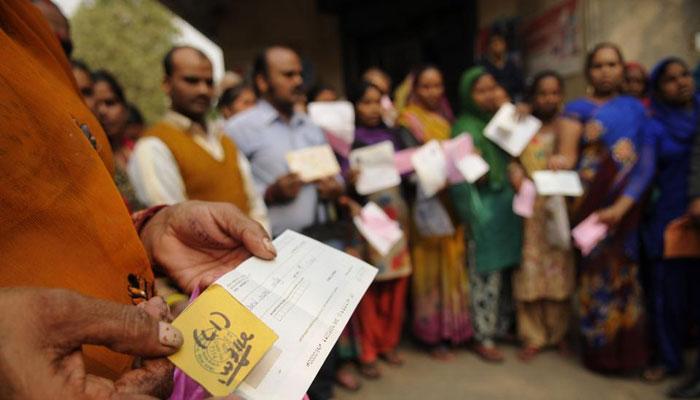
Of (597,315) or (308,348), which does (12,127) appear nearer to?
(308,348)

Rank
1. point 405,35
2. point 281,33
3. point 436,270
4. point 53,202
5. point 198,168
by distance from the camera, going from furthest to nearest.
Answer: point 281,33 < point 405,35 < point 436,270 < point 198,168 < point 53,202

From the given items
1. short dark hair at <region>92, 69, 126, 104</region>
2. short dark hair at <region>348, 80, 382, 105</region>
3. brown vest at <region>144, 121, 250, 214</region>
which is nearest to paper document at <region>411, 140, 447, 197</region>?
short dark hair at <region>348, 80, 382, 105</region>

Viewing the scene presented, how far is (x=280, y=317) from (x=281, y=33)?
19.2 ft

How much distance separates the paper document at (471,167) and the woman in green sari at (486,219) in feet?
0.69

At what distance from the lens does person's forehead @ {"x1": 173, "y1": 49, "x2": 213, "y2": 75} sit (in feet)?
6.48

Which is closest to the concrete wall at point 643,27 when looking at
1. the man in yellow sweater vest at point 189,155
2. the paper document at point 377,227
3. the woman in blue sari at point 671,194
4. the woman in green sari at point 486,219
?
the woman in blue sari at point 671,194

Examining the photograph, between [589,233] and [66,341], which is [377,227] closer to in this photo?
[589,233]

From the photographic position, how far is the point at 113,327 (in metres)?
0.41

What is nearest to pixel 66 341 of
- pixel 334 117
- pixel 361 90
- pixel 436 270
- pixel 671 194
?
pixel 334 117

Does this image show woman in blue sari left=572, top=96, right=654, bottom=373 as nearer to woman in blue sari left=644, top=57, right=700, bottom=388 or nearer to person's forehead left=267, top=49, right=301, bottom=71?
woman in blue sari left=644, top=57, right=700, bottom=388

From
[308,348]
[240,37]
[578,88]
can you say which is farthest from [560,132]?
[240,37]

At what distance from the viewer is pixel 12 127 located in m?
0.48

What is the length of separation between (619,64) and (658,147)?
1.71ft

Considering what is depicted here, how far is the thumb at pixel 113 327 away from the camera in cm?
39
